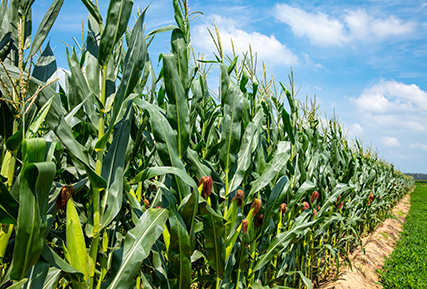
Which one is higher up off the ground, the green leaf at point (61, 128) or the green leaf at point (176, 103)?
the green leaf at point (176, 103)

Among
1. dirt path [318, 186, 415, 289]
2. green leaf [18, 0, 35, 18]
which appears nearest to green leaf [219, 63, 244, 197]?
green leaf [18, 0, 35, 18]

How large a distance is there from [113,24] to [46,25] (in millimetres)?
418

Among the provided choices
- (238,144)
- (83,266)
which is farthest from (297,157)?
(83,266)

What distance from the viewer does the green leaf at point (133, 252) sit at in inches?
43.2

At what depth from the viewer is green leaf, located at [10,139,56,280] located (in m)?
0.77

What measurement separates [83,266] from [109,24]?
38.8 inches

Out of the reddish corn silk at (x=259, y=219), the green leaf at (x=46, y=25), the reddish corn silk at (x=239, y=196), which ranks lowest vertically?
the reddish corn silk at (x=259, y=219)

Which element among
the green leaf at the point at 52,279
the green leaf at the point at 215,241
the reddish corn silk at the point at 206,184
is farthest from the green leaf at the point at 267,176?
the green leaf at the point at 52,279

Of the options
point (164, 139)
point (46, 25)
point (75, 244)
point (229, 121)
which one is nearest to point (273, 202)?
point (229, 121)

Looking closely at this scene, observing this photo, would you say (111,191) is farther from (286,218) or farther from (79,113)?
(286,218)

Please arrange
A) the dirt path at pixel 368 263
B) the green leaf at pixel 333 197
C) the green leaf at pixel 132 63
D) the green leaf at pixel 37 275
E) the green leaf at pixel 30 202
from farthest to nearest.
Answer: the dirt path at pixel 368 263
the green leaf at pixel 333 197
the green leaf at pixel 132 63
the green leaf at pixel 37 275
the green leaf at pixel 30 202

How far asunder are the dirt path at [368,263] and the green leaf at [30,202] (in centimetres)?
346

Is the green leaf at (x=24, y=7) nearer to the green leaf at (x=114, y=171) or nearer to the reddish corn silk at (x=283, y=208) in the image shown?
the green leaf at (x=114, y=171)

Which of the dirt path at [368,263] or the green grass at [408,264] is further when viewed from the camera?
the green grass at [408,264]
